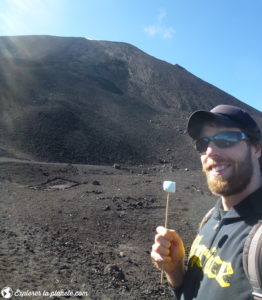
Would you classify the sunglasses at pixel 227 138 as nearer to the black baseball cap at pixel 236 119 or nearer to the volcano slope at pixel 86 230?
the black baseball cap at pixel 236 119

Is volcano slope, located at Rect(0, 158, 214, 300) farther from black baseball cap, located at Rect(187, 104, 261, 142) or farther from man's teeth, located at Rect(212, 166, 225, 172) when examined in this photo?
black baseball cap, located at Rect(187, 104, 261, 142)

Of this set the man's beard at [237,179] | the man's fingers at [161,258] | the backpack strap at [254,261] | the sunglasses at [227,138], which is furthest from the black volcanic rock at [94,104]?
the backpack strap at [254,261]

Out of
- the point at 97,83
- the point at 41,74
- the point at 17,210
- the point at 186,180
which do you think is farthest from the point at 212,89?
the point at 17,210

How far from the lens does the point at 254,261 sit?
5.61ft

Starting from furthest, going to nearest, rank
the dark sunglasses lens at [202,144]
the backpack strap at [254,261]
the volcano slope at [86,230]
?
the volcano slope at [86,230] < the dark sunglasses lens at [202,144] < the backpack strap at [254,261]

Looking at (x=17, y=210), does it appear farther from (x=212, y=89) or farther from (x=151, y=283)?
(x=212, y=89)

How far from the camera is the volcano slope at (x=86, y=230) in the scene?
5910 mm

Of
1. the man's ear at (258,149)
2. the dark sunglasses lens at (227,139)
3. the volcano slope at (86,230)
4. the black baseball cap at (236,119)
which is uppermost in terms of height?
the black baseball cap at (236,119)

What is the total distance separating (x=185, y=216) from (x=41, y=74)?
38655mm

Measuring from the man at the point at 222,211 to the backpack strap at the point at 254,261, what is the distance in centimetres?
16

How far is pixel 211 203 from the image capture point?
45.0ft

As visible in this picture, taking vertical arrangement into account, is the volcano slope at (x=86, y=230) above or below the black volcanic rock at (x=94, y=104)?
below

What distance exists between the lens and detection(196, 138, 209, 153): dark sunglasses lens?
2.61 metres

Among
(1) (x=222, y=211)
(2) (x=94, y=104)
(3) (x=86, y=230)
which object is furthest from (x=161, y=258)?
(2) (x=94, y=104)
